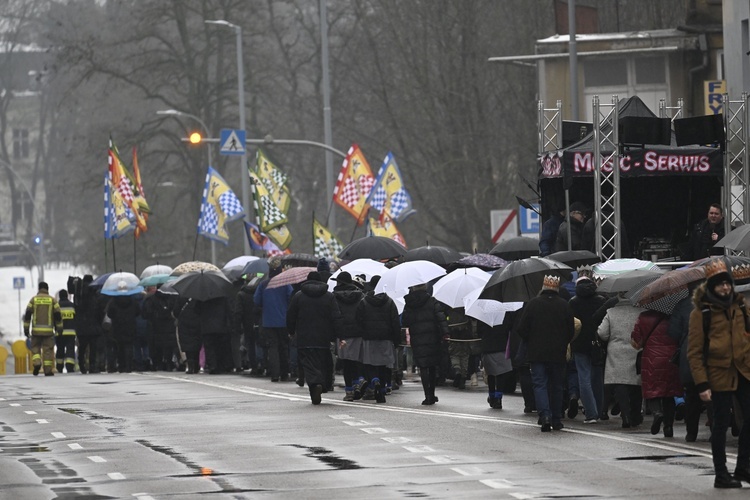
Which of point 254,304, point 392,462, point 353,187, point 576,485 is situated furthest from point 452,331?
point 353,187

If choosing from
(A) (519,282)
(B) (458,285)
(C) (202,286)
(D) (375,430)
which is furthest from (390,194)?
(D) (375,430)

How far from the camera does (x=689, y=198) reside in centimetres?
2814

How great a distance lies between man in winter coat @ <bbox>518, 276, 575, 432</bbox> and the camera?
18.3 m

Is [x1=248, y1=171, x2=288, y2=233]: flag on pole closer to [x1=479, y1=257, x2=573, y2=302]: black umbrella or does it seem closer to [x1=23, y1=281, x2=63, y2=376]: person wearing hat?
[x1=23, y1=281, x2=63, y2=376]: person wearing hat

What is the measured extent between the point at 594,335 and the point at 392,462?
437 cm

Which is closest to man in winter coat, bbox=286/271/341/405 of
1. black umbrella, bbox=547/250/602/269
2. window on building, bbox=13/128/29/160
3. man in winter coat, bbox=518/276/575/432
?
black umbrella, bbox=547/250/602/269

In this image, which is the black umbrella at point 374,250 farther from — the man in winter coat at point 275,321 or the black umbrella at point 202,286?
the black umbrella at point 202,286

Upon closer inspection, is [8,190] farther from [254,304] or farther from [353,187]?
[254,304]

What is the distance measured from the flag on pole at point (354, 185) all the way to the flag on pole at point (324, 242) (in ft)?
5.60

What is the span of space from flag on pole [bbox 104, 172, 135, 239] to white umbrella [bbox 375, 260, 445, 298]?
19.6 meters

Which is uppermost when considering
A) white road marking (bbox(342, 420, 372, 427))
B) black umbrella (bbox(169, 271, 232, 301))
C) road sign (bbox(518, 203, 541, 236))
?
road sign (bbox(518, 203, 541, 236))

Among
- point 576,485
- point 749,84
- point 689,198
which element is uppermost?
point 749,84

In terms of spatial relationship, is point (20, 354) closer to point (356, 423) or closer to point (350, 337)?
point (350, 337)

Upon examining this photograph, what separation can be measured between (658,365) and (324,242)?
69.9 feet
